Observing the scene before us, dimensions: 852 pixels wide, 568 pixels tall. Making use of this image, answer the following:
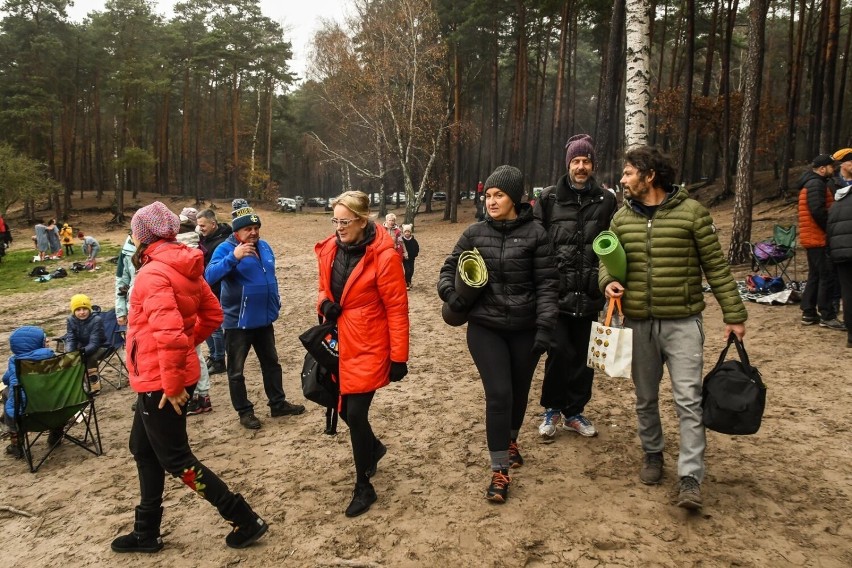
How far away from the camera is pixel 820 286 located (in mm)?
6863

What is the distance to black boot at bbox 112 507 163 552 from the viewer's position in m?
3.20

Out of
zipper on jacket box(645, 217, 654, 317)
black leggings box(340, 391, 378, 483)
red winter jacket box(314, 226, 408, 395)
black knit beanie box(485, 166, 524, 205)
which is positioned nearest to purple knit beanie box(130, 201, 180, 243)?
red winter jacket box(314, 226, 408, 395)

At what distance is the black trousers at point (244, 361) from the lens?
499 cm

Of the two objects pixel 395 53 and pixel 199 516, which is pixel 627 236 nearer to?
pixel 199 516

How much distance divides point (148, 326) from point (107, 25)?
38.7 metres

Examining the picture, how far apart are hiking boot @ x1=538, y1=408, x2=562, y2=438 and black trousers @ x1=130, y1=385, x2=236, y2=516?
2.30m

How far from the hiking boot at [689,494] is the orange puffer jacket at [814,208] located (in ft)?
16.3

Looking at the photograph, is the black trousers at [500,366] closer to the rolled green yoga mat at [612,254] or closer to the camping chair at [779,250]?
the rolled green yoga mat at [612,254]

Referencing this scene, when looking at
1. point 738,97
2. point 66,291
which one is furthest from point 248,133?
point 738,97

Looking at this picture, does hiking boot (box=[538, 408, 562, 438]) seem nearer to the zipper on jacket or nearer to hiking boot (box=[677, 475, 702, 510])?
hiking boot (box=[677, 475, 702, 510])

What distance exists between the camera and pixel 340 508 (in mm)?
3525

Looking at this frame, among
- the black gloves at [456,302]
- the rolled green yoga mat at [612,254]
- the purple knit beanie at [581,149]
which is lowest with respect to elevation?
the black gloves at [456,302]

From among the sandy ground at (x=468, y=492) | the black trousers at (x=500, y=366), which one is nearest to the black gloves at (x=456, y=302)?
the black trousers at (x=500, y=366)

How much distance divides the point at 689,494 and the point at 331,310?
90.7 inches
